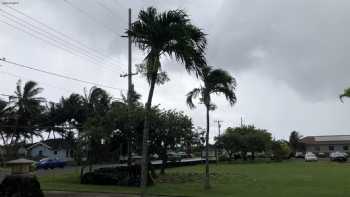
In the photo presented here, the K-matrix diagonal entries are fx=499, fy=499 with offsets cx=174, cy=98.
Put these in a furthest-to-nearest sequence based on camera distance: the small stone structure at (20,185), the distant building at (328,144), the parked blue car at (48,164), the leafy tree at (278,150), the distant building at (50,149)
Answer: the distant building at (328,144)
the distant building at (50,149)
the leafy tree at (278,150)
the parked blue car at (48,164)
the small stone structure at (20,185)

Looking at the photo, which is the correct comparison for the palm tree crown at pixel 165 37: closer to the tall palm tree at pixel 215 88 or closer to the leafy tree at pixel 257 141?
the tall palm tree at pixel 215 88

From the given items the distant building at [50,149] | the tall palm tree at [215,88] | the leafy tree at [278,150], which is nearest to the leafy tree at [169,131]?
the tall palm tree at [215,88]

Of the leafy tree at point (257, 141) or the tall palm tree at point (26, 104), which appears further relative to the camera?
the leafy tree at point (257, 141)

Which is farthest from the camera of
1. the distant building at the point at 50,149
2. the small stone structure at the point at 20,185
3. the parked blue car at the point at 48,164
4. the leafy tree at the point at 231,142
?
the distant building at the point at 50,149

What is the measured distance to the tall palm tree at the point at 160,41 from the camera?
14.5 m

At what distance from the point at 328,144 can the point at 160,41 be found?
102457 millimetres

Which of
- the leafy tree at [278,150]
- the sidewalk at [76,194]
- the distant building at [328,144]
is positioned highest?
the distant building at [328,144]

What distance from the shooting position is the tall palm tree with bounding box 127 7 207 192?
14453mm

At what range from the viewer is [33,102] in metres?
63.4

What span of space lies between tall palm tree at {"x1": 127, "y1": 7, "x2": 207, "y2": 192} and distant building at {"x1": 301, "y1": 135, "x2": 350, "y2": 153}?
100201mm

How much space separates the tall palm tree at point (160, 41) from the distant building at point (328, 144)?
10020 cm

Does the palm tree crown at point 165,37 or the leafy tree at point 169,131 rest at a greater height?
the palm tree crown at point 165,37

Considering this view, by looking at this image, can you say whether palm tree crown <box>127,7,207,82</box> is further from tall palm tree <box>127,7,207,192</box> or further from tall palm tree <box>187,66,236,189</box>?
tall palm tree <box>187,66,236,189</box>

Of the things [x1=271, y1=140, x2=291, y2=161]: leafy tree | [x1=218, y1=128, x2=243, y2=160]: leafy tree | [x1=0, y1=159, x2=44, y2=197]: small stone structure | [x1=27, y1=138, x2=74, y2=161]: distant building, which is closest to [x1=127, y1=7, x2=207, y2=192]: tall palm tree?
[x1=0, y1=159, x2=44, y2=197]: small stone structure
